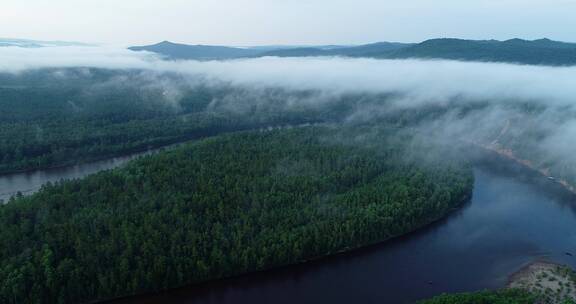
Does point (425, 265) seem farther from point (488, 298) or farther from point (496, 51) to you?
point (496, 51)

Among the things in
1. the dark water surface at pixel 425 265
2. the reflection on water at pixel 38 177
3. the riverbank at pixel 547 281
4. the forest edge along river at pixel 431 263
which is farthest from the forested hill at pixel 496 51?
the reflection on water at pixel 38 177

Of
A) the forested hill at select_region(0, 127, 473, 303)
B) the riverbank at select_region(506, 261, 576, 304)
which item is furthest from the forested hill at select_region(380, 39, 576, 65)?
the riverbank at select_region(506, 261, 576, 304)

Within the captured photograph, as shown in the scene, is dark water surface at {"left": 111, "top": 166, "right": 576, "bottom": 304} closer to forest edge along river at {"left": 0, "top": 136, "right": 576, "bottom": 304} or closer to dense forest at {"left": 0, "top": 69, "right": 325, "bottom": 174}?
forest edge along river at {"left": 0, "top": 136, "right": 576, "bottom": 304}

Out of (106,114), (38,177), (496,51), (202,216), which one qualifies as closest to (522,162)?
(202,216)

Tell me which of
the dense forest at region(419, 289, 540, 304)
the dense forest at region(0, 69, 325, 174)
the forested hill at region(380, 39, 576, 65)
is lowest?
the dense forest at region(419, 289, 540, 304)

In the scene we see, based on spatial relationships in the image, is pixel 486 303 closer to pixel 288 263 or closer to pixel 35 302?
pixel 288 263
